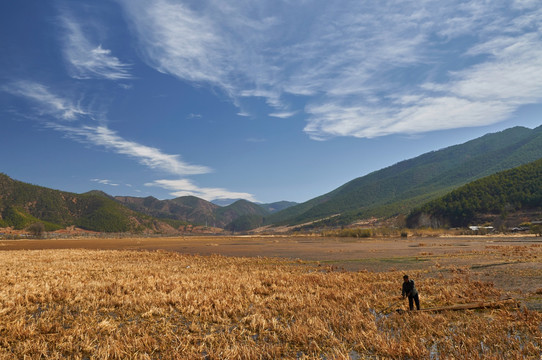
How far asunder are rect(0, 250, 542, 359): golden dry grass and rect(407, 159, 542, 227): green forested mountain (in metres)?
128

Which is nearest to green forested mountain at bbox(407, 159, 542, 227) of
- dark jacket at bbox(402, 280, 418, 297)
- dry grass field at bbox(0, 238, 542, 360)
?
dry grass field at bbox(0, 238, 542, 360)

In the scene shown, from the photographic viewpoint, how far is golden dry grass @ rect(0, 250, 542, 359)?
343 inches

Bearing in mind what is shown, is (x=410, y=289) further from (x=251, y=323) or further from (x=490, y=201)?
(x=490, y=201)

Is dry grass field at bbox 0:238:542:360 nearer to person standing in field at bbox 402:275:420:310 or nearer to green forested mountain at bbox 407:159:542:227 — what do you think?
person standing in field at bbox 402:275:420:310

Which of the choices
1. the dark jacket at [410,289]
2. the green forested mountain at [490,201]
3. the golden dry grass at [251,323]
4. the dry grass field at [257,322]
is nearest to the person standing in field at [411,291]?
the dark jacket at [410,289]

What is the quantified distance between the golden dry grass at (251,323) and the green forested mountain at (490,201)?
12839 centimetres

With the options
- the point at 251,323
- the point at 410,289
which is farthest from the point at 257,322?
the point at 410,289

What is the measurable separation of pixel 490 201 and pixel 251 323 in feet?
486

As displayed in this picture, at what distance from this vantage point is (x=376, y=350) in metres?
8.73

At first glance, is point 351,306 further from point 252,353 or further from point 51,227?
point 51,227

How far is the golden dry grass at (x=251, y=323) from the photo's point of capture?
8703 millimetres

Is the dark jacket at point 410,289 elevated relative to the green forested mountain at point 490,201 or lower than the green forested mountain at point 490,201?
lower

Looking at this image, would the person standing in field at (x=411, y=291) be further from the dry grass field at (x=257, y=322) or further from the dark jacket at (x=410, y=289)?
the dry grass field at (x=257, y=322)

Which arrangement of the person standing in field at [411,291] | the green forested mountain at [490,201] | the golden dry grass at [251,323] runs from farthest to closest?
the green forested mountain at [490,201] → the person standing in field at [411,291] → the golden dry grass at [251,323]
